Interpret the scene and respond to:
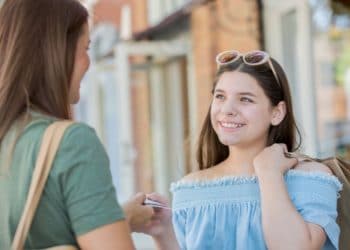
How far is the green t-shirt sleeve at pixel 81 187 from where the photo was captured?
5.27 ft

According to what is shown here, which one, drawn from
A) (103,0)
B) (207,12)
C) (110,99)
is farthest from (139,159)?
(207,12)

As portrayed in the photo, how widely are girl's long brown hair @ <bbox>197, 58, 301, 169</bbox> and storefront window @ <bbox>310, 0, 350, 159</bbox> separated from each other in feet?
11.3

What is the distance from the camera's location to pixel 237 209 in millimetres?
2176

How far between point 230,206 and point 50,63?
750 mm

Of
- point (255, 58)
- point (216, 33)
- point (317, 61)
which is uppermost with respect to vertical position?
point (255, 58)

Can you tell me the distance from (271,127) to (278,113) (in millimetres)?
46

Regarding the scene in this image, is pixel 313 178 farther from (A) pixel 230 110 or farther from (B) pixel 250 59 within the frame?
(B) pixel 250 59

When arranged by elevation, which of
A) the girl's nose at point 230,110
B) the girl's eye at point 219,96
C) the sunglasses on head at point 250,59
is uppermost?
the sunglasses on head at point 250,59

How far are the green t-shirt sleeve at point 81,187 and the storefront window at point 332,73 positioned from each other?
169 inches

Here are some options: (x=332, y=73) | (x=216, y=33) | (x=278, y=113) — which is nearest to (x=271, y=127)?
(x=278, y=113)

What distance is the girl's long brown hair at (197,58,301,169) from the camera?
7.49 feet

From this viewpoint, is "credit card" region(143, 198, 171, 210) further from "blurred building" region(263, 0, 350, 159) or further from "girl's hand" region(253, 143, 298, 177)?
"blurred building" region(263, 0, 350, 159)

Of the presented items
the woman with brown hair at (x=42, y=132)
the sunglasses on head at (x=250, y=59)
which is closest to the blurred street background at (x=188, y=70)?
the sunglasses on head at (x=250, y=59)

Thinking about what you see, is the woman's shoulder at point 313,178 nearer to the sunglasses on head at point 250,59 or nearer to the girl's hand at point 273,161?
the girl's hand at point 273,161
